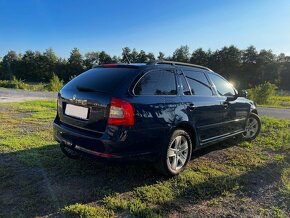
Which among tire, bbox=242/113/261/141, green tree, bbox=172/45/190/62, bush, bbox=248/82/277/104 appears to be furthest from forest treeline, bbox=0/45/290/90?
tire, bbox=242/113/261/141

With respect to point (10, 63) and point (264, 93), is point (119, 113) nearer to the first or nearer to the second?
point (264, 93)

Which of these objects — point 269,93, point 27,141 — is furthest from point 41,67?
point 27,141

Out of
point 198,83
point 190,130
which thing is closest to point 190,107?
point 190,130

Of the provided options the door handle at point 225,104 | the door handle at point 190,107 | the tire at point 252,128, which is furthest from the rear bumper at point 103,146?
the tire at point 252,128

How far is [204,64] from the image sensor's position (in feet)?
248

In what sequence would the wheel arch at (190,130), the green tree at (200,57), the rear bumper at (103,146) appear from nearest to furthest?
the rear bumper at (103,146)
the wheel arch at (190,130)
the green tree at (200,57)

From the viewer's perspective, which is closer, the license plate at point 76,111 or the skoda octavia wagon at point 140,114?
Result: the skoda octavia wagon at point 140,114

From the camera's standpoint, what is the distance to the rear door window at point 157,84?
3889mm

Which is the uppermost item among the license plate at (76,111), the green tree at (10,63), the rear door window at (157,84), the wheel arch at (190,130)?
the green tree at (10,63)

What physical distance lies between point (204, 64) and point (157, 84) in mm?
73885

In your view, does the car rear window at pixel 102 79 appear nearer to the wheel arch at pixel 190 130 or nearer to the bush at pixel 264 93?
the wheel arch at pixel 190 130

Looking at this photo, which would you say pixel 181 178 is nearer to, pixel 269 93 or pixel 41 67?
pixel 269 93

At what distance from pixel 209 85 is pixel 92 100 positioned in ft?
8.00

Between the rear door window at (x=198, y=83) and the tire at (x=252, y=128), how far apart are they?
6.95ft
